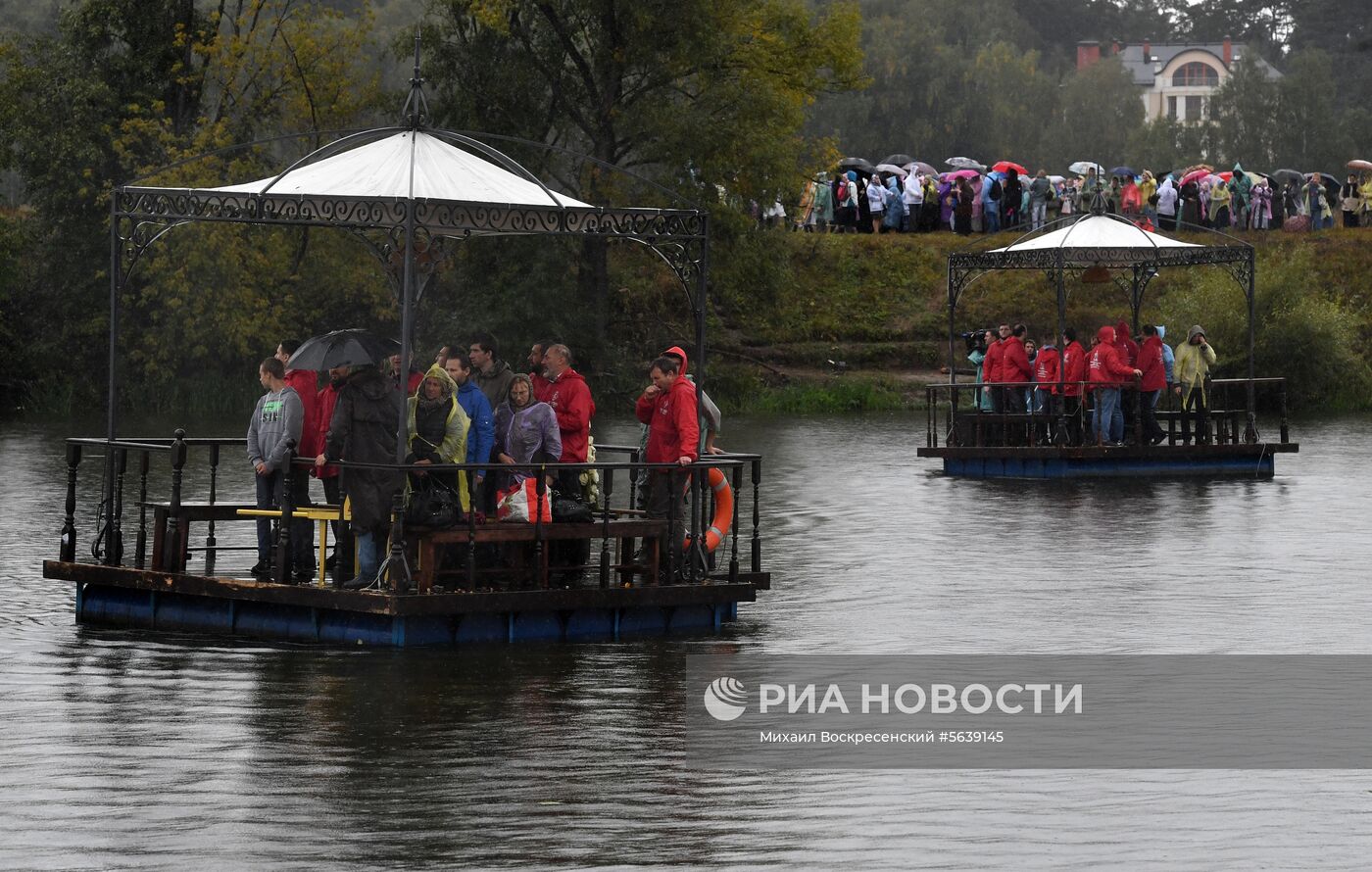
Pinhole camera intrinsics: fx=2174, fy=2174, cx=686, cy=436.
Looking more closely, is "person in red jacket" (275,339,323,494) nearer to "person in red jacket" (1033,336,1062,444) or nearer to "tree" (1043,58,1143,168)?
"person in red jacket" (1033,336,1062,444)

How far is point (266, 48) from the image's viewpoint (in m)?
55.4

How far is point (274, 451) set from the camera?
16.2 metres

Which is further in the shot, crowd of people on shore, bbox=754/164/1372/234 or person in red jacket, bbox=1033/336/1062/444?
crowd of people on shore, bbox=754/164/1372/234

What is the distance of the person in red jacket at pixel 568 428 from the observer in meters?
16.4

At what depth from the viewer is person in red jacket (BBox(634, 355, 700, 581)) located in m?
16.2

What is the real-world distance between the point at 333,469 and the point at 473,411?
1.09 metres

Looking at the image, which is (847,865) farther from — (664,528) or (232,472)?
(232,472)

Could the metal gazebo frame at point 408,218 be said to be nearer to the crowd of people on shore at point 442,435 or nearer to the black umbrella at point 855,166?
the crowd of people on shore at point 442,435

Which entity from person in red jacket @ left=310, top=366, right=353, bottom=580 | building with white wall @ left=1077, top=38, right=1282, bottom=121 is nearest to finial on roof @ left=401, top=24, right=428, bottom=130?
person in red jacket @ left=310, top=366, right=353, bottom=580

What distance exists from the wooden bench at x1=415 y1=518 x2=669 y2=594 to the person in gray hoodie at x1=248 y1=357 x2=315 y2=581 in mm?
1331

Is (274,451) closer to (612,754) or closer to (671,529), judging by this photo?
(671,529)

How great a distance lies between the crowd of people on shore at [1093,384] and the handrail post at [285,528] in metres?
17.4

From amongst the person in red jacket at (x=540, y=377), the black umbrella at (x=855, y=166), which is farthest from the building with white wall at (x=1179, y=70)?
the person in red jacket at (x=540, y=377)

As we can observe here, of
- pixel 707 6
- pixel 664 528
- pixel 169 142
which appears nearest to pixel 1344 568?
pixel 664 528
